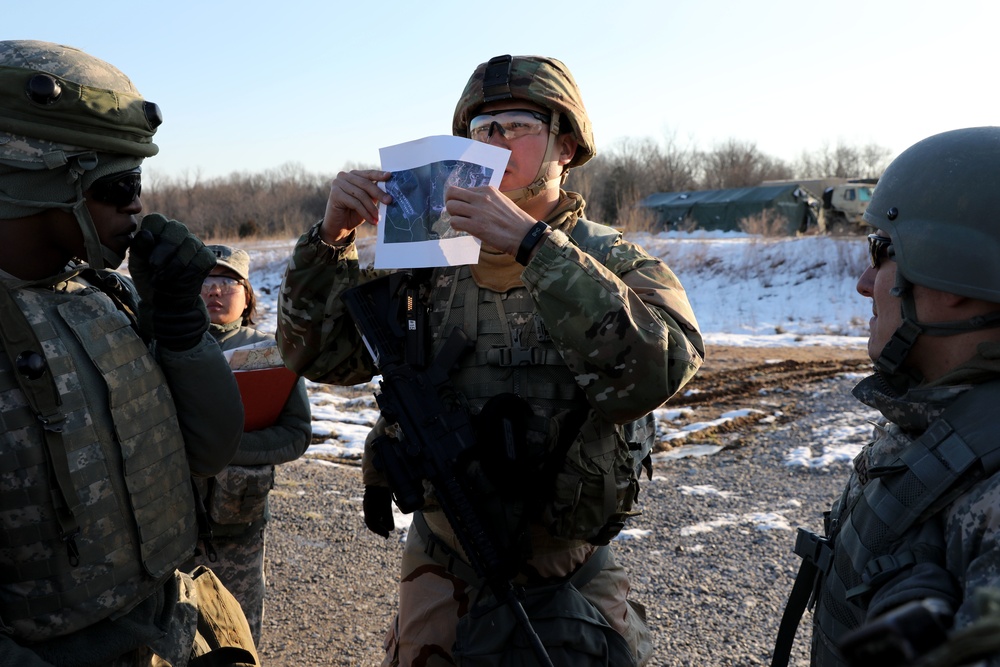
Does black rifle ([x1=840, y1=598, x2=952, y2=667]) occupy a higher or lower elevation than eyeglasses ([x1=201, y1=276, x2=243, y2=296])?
lower

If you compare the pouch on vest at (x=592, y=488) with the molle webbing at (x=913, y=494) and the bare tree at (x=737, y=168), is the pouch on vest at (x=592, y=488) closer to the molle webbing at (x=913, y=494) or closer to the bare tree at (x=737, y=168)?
the molle webbing at (x=913, y=494)

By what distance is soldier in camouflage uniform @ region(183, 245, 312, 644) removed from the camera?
3.61m

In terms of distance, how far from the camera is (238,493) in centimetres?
360

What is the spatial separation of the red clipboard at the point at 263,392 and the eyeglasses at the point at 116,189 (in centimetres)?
152

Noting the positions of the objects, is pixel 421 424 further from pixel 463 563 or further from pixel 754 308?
pixel 754 308

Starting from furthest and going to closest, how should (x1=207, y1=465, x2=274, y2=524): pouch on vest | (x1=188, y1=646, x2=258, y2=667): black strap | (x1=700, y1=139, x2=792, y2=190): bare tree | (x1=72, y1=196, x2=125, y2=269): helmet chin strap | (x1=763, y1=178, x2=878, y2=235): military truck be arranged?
(x1=700, y1=139, x2=792, y2=190): bare tree → (x1=763, y1=178, x2=878, y2=235): military truck → (x1=207, y1=465, x2=274, y2=524): pouch on vest → (x1=188, y1=646, x2=258, y2=667): black strap → (x1=72, y1=196, x2=125, y2=269): helmet chin strap

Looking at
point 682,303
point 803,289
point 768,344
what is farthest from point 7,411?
point 803,289

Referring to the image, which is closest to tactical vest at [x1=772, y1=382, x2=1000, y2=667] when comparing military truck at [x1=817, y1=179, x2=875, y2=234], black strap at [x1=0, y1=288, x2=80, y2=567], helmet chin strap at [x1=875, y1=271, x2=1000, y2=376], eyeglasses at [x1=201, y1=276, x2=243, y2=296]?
helmet chin strap at [x1=875, y1=271, x2=1000, y2=376]

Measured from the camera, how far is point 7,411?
6.24 ft

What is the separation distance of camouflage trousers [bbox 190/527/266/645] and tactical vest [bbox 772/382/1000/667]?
2.57m

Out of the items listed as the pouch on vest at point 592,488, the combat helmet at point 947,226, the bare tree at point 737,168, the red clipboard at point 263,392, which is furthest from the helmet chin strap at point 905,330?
the bare tree at point 737,168

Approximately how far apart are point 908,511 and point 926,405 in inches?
9.8

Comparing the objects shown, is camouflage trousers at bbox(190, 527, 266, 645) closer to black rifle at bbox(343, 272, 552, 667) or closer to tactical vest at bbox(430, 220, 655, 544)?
black rifle at bbox(343, 272, 552, 667)

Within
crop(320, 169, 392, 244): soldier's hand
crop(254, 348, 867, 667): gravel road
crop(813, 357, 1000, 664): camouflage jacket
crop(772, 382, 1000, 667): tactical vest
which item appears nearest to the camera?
crop(813, 357, 1000, 664): camouflage jacket
